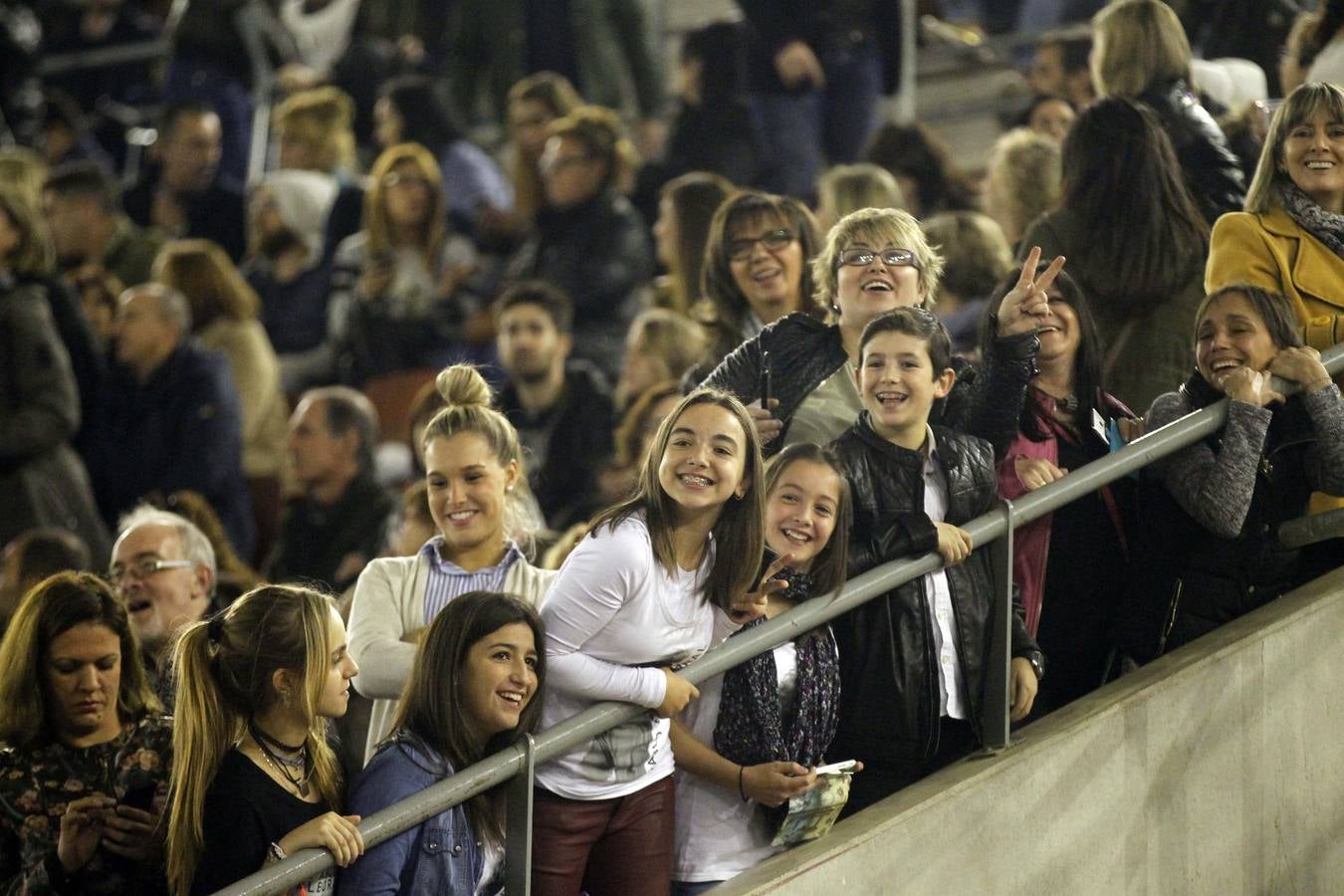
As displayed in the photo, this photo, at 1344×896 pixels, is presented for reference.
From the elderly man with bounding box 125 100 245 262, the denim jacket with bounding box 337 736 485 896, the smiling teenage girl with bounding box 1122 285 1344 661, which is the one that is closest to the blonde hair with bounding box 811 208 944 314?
the smiling teenage girl with bounding box 1122 285 1344 661

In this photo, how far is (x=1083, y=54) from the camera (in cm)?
957

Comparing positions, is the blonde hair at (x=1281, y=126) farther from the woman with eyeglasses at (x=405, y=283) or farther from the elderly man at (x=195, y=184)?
the elderly man at (x=195, y=184)

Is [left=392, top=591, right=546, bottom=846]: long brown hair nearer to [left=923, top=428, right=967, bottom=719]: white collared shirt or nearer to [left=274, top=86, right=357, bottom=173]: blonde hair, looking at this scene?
[left=923, top=428, right=967, bottom=719]: white collared shirt

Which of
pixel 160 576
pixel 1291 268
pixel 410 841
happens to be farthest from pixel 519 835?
pixel 1291 268

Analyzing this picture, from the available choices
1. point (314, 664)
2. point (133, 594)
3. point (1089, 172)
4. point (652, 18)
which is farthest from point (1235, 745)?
point (652, 18)

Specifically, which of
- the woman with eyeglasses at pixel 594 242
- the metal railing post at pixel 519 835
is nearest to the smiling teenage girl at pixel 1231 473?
the metal railing post at pixel 519 835

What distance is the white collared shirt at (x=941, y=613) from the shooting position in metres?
5.29

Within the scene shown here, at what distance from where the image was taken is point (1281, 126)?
6.27 meters

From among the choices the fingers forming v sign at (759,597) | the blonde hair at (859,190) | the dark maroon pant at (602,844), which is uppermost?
the blonde hair at (859,190)

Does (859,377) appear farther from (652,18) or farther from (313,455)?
(652,18)

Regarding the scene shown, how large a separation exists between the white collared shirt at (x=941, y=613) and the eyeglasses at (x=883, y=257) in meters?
0.54

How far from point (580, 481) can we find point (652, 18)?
4369 millimetres

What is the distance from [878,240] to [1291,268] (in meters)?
1.26

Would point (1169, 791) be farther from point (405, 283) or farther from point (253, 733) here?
point (405, 283)
